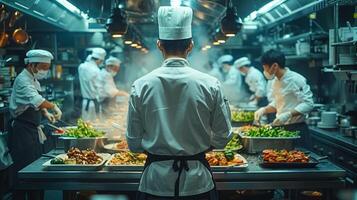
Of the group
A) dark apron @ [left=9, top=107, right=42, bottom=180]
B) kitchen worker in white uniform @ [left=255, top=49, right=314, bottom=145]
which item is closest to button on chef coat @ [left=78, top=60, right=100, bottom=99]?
dark apron @ [left=9, top=107, right=42, bottom=180]

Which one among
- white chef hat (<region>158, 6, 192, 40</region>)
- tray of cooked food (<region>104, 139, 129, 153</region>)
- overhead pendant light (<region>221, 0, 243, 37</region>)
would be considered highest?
overhead pendant light (<region>221, 0, 243, 37</region>)

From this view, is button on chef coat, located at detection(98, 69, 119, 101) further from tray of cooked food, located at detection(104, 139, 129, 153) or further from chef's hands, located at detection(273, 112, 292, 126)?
tray of cooked food, located at detection(104, 139, 129, 153)

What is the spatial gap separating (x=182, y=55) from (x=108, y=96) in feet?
21.7

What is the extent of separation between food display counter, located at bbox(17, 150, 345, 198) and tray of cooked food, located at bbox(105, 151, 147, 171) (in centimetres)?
4

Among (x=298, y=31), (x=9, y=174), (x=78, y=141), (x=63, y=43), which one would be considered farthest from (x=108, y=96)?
(x=78, y=141)

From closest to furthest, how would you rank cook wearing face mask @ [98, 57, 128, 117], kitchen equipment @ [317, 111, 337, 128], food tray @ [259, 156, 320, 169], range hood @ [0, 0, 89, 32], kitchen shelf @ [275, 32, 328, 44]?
food tray @ [259, 156, 320, 169] < kitchen equipment @ [317, 111, 337, 128] < range hood @ [0, 0, 89, 32] < kitchen shelf @ [275, 32, 328, 44] < cook wearing face mask @ [98, 57, 128, 117]

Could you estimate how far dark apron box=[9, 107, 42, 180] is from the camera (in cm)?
520

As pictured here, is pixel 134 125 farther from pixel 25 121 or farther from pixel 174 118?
pixel 25 121

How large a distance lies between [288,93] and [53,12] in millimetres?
5279

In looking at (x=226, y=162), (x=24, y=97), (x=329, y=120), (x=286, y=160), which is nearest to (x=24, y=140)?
(x=24, y=97)

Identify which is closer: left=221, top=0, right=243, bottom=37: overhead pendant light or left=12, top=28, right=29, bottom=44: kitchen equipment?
left=221, top=0, right=243, bottom=37: overhead pendant light

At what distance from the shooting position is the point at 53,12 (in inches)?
334

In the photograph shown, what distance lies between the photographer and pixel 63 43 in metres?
10.9

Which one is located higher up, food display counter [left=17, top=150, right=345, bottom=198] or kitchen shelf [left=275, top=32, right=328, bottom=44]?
kitchen shelf [left=275, top=32, right=328, bottom=44]
